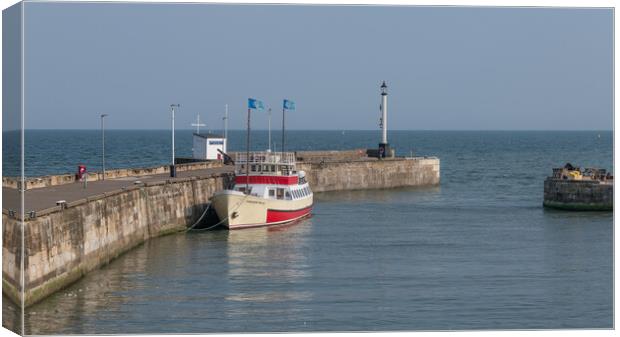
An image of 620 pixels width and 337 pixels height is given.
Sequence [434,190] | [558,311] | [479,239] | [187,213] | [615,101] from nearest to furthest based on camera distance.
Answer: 1. [615,101]
2. [558,311]
3. [479,239]
4. [187,213]
5. [434,190]

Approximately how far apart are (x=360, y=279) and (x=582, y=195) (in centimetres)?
3820

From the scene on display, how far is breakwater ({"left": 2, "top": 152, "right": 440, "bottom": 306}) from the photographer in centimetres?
3534

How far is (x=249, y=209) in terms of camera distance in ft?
217

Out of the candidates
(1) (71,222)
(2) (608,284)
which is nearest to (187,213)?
(1) (71,222)

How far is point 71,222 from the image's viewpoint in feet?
145

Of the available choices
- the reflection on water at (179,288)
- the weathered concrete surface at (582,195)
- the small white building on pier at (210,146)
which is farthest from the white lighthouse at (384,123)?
the reflection on water at (179,288)

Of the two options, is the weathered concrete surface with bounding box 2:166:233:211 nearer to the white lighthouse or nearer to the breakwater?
the breakwater

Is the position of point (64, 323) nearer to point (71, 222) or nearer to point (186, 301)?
point (186, 301)

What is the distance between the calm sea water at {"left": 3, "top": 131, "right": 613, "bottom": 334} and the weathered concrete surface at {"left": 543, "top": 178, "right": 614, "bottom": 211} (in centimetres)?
198

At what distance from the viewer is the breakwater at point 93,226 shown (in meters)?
35.3

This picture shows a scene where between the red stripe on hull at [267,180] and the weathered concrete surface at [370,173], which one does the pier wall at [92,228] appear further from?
the weathered concrete surface at [370,173]

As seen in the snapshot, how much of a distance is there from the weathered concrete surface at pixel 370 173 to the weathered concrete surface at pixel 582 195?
25213 millimetres

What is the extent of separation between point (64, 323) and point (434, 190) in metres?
74.2

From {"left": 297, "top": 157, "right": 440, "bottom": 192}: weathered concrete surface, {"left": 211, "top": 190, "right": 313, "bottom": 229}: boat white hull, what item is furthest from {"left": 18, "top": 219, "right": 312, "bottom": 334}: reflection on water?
{"left": 297, "top": 157, "right": 440, "bottom": 192}: weathered concrete surface
